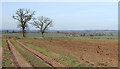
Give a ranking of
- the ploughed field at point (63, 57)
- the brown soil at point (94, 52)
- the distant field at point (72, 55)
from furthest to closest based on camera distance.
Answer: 1. the brown soil at point (94, 52)
2. the distant field at point (72, 55)
3. the ploughed field at point (63, 57)

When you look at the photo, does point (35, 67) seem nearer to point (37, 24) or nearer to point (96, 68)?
point (96, 68)

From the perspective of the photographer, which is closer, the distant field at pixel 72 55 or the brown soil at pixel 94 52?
the distant field at pixel 72 55

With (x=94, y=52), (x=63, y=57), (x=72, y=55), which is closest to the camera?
(x=63, y=57)

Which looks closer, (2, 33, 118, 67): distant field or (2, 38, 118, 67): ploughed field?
(2, 38, 118, 67): ploughed field

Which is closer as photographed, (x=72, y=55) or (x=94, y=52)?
(x=72, y=55)

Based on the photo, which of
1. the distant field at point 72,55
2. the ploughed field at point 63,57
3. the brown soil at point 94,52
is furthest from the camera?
the brown soil at point 94,52

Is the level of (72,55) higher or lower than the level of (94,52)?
higher

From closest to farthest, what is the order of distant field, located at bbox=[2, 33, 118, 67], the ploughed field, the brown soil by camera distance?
the ploughed field, distant field, located at bbox=[2, 33, 118, 67], the brown soil

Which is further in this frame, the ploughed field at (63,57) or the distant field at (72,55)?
the distant field at (72,55)

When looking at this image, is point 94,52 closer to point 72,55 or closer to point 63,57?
point 72,55

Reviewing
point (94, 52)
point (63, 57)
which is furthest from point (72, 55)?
point (94, 52)

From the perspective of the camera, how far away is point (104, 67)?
31.7ft

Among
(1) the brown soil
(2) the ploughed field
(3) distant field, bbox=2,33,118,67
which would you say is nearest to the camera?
(2) the ploughed field

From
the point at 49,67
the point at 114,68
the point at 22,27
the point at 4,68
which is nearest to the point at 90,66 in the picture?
the point at 114,68
